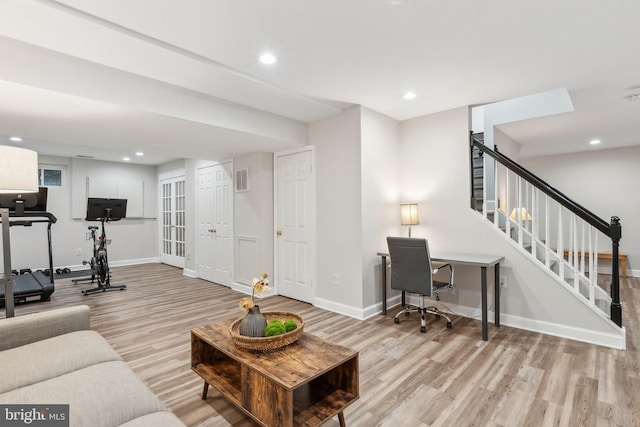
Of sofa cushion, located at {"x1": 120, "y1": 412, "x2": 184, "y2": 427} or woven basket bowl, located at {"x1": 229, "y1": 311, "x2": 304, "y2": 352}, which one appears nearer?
sofa cushion, located at {"x1": 120, "y1": 412, "x2": 184, "y2": 427}

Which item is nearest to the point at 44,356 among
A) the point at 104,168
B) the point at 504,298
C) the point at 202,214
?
the point at 504,298

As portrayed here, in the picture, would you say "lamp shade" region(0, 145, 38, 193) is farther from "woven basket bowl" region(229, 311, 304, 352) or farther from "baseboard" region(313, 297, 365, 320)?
"baseboard" region(313, 297, 365, 320)

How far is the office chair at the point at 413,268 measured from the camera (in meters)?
3.13

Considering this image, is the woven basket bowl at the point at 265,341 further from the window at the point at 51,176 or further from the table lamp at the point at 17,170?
the window at the point at 51,176

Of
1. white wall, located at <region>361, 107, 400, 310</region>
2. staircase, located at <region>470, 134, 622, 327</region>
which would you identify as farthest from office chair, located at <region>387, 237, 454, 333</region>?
staircase, located at <region>470, 134, 622, 327</region>

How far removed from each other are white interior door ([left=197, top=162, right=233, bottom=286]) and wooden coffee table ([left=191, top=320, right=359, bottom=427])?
11.4 ft

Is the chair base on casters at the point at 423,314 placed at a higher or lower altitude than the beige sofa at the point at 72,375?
lower

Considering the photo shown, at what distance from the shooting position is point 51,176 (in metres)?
6.55

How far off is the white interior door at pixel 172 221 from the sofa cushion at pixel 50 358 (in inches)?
205

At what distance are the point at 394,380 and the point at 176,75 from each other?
305 cm

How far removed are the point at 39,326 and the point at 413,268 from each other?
297cm

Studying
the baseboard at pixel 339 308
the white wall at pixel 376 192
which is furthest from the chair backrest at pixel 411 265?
the baseboard at pixel 339 308

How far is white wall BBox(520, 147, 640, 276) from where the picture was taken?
571 cm

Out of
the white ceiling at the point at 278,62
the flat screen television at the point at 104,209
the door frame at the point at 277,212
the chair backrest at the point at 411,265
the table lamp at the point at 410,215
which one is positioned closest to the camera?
the white ceiling at the point at 278,62
